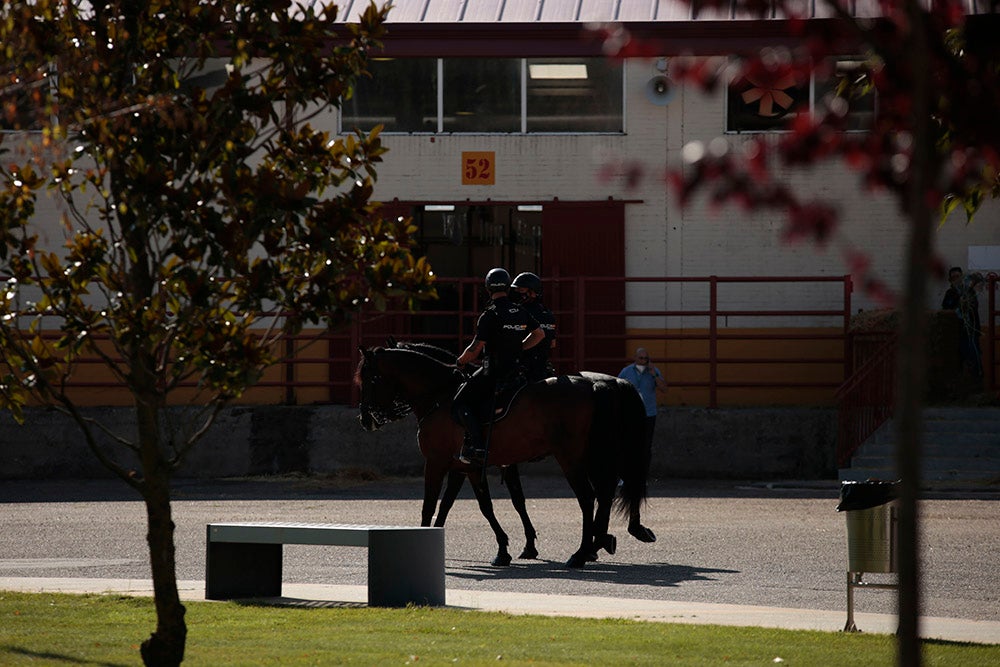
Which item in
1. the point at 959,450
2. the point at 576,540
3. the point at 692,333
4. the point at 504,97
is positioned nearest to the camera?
the point at 576,540

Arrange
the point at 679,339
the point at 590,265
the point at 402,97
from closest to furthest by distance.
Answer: the point at 679,339
the point at 590,265
the point at 402,97

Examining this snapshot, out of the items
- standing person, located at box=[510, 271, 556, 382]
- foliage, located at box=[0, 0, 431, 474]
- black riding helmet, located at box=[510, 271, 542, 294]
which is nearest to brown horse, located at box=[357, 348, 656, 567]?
standing person, located at box=[510, 271, 556, 382]

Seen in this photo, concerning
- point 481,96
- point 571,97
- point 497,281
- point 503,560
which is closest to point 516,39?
point 481,96

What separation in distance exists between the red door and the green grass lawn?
1583 centimetres

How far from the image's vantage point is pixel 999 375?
86.6 feet

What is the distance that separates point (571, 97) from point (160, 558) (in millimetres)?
20268

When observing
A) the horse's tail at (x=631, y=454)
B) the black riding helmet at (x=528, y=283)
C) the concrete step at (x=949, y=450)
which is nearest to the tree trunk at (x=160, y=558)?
the horse's tail at (x=631, y=454)

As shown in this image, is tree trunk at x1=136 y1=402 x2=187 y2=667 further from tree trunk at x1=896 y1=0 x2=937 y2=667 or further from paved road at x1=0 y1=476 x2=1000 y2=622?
paved road at x1=0 y1=476 x2=1000 y2=622

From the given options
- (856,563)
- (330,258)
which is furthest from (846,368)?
(330,258)

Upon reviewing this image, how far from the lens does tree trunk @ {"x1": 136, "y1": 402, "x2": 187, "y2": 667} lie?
8.06 metres

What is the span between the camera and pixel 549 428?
1542 cm

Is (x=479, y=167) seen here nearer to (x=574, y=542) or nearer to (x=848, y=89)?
(x=574, y=542)

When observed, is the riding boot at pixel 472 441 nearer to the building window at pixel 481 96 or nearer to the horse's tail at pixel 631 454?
the horse's tail at pixel 631 454

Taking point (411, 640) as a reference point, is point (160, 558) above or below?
above
